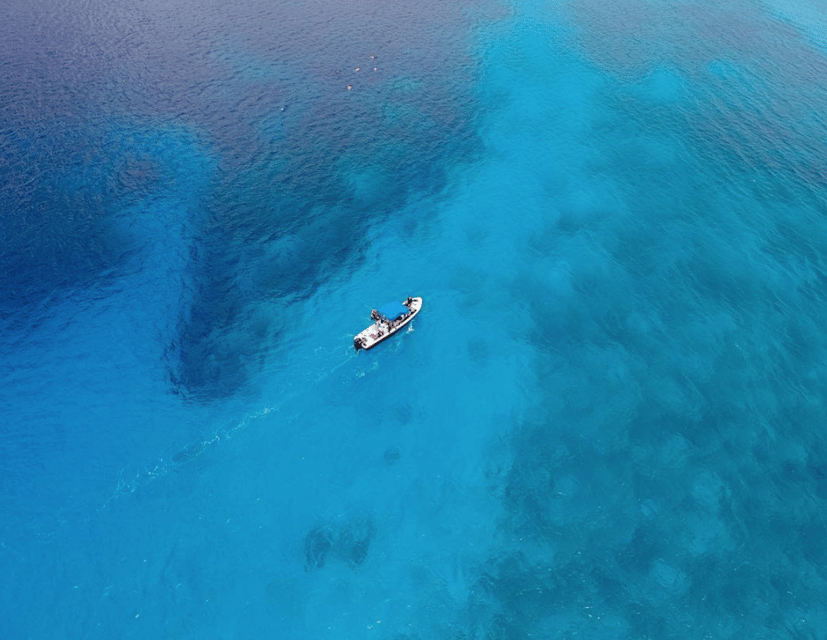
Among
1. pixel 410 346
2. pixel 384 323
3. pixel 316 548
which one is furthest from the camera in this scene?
pixel 410 346

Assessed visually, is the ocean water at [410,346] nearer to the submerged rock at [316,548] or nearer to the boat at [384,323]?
the submerged rock at [316,548]

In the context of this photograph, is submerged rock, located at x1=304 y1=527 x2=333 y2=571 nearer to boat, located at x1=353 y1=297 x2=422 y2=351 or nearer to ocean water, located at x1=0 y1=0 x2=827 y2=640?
ocean water, located at x1=0 y1=0 x2=827 y2=640

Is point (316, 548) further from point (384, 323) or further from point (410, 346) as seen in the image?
point (384, 323)

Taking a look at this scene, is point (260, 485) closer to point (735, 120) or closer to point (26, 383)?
point (26, 383)

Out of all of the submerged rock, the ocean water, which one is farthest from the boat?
the submerged rock

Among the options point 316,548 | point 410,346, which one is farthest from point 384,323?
point 316,548
